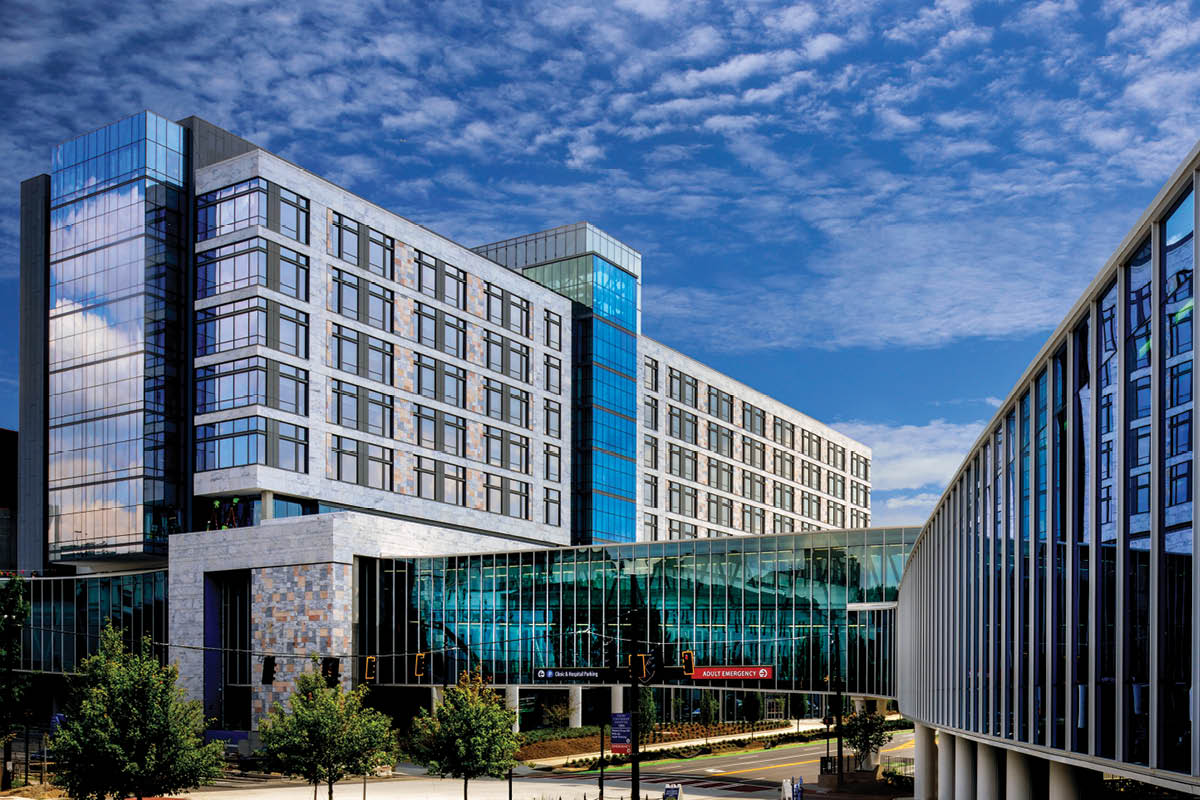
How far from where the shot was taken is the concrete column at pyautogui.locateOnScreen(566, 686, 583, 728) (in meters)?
84.2

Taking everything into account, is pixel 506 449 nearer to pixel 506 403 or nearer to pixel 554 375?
pixel 506 403

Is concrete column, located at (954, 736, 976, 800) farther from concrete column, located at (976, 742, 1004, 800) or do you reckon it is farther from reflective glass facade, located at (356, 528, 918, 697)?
reflective glass facade, located at (356, 528, 918, 697)

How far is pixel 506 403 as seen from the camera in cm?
10012

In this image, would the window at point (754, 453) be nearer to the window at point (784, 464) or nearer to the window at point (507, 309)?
the window at point (784, 464)

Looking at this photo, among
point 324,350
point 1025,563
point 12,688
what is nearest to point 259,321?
point 324,350

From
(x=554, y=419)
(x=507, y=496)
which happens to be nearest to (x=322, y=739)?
(x=507, y=496)

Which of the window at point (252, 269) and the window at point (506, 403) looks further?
the window at point (506, 403)

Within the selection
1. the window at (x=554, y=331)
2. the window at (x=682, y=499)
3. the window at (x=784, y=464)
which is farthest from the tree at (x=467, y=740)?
the window at (x=784, y=464)

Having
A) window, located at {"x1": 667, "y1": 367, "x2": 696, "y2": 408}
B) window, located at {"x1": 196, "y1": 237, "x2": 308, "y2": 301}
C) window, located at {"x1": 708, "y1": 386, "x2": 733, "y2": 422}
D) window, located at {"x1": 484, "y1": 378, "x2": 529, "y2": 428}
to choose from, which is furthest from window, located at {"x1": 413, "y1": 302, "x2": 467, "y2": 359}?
window, located at {"x1": 708, "y1": 386, "x2": 733, "y2": 422}

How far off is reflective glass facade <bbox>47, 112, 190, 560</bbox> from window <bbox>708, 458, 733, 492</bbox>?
6106 centimetres

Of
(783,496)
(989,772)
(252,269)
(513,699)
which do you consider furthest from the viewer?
(783,496)

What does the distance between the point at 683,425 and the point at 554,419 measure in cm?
2373

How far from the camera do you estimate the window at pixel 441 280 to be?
92875mm

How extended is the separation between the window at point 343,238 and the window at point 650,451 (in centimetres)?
3919
